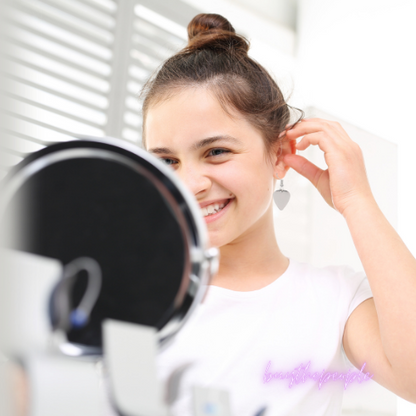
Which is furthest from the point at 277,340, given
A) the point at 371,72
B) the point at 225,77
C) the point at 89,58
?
the point at 371,72

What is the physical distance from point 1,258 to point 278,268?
682 millimetres

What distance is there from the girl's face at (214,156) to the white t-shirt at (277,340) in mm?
Result: 134

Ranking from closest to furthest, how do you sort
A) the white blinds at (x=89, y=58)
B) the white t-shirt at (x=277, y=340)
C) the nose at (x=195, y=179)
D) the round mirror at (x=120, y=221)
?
1. the round mirror at (x=120, y=221)
2. the nose at (x=195, y=179)
3. the white t-shirt at (x=277, y=340)
4. the white blinds at (x=89, y=58)

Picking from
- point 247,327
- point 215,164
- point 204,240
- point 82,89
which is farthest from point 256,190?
point 82,89

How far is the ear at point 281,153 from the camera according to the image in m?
0.80

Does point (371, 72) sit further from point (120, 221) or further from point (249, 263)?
point (120, 221)

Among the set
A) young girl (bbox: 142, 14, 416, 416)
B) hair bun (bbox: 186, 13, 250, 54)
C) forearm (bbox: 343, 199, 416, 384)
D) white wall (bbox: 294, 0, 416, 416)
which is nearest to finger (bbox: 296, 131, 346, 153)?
young girl (bbox: 142, 14, 416, 416)

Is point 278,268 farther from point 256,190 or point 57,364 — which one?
point 57,364

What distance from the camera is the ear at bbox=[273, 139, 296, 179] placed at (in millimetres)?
798

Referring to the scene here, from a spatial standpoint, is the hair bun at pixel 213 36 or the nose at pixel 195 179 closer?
the nose at pixel 195 179

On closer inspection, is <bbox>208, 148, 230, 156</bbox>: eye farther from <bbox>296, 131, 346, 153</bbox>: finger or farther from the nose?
<bbox>296, 131, 346, 153</bbox>: finger

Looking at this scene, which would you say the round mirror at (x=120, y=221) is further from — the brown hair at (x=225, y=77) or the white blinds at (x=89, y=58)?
the white blinds at (x=89, y=58)

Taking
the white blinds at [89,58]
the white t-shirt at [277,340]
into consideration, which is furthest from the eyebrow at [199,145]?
the white blinds at [89,58]

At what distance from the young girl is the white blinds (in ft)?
1.66
